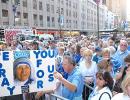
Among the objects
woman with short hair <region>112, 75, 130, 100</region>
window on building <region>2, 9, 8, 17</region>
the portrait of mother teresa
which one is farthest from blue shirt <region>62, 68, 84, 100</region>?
window on building <region>2, 9, 8, 17</region>

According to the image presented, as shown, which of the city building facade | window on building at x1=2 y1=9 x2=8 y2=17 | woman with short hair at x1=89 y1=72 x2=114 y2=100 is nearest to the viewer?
woman with short hair at x1=89 y1=72 x2=114 y2=100

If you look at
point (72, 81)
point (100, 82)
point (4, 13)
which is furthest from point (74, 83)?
point (4, 13)

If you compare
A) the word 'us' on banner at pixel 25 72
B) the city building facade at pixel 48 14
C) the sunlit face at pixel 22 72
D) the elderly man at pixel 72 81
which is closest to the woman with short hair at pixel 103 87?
the elderly man at pixel 72 81

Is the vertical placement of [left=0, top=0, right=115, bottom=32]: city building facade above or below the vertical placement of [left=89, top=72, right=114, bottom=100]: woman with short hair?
above

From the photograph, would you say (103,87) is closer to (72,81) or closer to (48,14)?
(72,81)

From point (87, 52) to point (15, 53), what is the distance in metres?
2.64

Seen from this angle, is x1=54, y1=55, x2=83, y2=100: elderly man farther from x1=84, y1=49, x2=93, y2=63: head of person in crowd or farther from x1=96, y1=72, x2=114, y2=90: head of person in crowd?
Answer: x1=84, y1=49, x2=93, y2=63: head of person in crowd

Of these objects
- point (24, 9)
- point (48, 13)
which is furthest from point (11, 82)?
point (48, 13)

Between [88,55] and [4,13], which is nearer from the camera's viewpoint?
[88,55]

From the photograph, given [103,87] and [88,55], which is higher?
[88,55]

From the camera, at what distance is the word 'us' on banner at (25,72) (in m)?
5.20

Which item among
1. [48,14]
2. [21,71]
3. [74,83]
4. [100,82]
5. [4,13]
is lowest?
[74,83]

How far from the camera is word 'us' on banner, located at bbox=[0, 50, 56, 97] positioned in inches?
205

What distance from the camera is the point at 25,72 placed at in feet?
17.3
